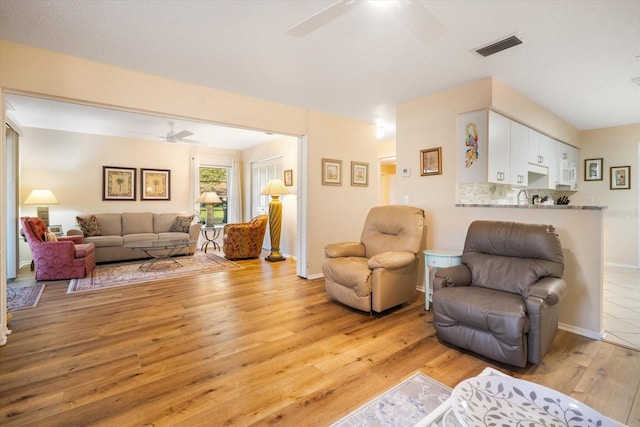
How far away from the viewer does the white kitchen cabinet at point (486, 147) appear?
314 cm

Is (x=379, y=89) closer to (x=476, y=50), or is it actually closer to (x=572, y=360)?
(x=476, y=50)

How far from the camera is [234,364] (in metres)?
2.07

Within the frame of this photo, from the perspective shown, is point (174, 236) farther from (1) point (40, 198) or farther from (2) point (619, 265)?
(2) point (619, 265)

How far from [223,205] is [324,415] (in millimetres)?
6914

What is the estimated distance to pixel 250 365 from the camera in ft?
6.73

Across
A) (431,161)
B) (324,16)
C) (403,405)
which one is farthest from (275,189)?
(403,405)

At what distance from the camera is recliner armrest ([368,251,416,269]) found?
9.30 ft

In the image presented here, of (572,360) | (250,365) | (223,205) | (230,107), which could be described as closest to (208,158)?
(223,205)

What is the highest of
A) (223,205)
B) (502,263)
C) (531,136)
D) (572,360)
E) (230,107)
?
(230,107)

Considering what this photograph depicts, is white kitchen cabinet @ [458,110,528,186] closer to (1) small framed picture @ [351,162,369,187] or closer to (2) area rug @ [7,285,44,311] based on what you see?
(1) small framed picture @ [351,162,369,187]

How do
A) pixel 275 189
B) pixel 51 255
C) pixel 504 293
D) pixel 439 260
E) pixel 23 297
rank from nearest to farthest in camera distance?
1. pixel 504 293
2. pixel 439 260
3. pixel 23 297
4. pixel 51 255
5. pixel 275 189

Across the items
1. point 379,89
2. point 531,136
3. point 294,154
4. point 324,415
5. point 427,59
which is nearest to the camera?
point 324,415

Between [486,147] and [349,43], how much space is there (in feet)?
6.05

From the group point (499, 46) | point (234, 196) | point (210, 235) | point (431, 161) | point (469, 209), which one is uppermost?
point (499, 46)
